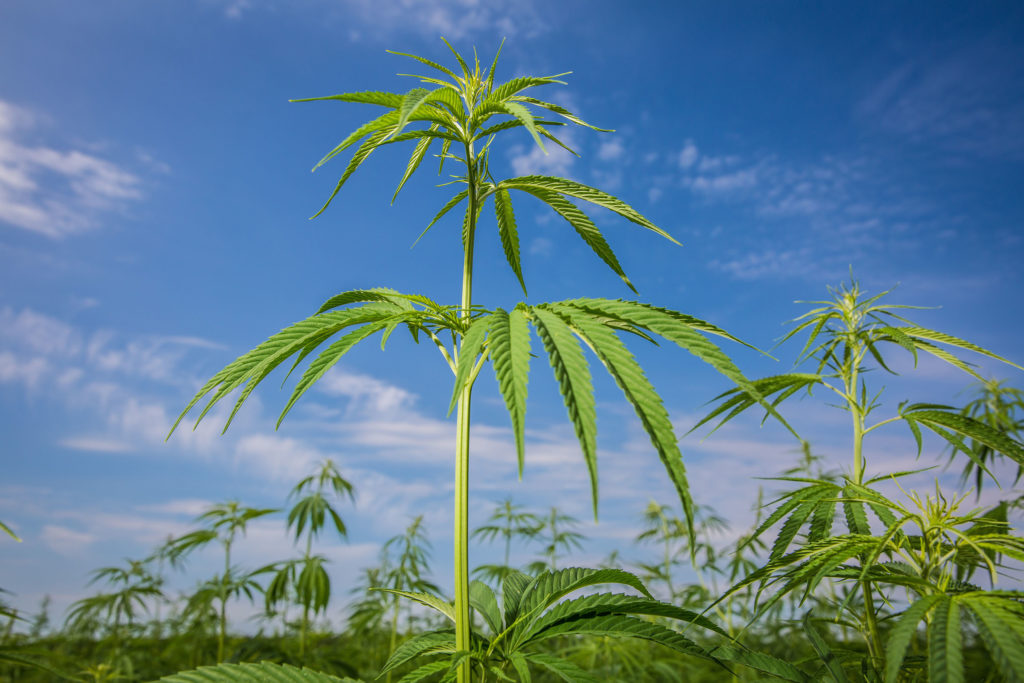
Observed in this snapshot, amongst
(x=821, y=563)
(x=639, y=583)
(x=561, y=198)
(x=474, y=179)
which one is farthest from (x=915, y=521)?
(x=474, y=179)

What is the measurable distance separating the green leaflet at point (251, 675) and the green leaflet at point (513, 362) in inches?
30.5

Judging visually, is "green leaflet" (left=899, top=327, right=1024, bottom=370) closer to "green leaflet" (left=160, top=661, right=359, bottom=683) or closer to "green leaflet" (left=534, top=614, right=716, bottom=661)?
"green leaflet" (left=534, top=614, right=716, bottom=661)

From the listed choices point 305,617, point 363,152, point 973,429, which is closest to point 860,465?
point 973,429

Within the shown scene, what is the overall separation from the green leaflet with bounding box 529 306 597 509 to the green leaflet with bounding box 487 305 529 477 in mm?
44

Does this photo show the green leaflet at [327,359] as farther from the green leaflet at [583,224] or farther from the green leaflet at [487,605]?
the green leaflet at [487,605]

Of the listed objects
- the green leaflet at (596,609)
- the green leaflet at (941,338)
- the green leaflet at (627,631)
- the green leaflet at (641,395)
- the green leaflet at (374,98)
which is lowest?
the green leaflet at (627,631)

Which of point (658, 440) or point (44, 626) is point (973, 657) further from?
point (44, 626)

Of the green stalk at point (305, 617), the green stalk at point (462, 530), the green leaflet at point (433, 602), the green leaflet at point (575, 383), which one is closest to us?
the green leaflet at point (575, 383)

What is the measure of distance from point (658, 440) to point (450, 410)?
342mm

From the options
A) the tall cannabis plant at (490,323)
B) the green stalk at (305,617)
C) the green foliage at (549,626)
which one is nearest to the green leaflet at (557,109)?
the tall cannabis plant at (490,323)

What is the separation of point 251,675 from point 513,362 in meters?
0.93

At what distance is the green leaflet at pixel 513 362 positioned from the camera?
3.25 feet

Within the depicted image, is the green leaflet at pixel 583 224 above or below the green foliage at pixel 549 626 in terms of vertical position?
above

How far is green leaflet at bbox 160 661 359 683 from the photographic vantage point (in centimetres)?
130
